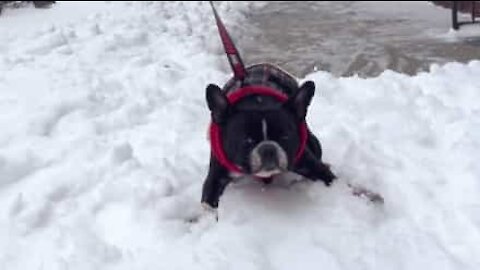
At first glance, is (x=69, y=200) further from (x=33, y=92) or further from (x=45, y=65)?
(x=45, y=65)

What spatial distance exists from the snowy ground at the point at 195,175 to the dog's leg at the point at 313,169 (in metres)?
0.08

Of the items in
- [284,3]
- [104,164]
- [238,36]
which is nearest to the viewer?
[104,164]

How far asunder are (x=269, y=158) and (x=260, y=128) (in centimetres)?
24

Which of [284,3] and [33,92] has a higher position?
[33,92]

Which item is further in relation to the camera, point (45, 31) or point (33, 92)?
point (45, 31)

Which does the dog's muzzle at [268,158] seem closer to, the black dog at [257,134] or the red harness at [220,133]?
the black dog at [257,134]

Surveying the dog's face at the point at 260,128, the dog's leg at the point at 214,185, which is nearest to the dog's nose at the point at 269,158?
the dog's face at the point at 260,128

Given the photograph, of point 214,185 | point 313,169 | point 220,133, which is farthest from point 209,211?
point 313,169

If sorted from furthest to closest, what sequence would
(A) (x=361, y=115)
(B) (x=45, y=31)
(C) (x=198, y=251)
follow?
(B) (x=45, y=31) < (A) (x=361, y=115) < (C) (x=198, y=251)

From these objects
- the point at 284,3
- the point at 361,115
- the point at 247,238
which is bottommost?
the point at 284,3

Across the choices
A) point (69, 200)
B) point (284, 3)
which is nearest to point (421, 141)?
point (69, 200)

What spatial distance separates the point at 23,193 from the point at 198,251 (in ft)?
4.16

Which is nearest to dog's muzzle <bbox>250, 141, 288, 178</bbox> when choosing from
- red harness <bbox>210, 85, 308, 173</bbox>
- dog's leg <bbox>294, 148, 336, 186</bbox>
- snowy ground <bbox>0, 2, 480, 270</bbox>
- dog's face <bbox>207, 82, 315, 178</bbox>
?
dog's face <bbox>207, 82, 315, 178</bbox>

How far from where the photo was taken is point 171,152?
4992mm
